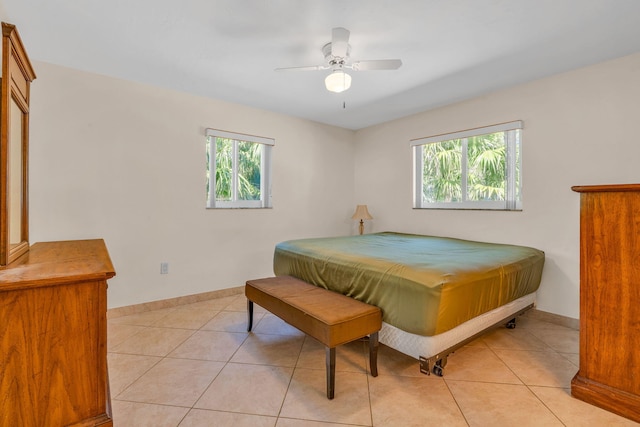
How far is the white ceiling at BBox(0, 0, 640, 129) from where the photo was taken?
176 centimetres

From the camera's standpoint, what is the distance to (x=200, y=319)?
273cm

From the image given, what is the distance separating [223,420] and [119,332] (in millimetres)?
1538

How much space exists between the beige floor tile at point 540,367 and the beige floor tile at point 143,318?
9.34 feet

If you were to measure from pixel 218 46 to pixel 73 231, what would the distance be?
200cm

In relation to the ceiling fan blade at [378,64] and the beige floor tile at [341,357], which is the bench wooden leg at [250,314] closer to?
the beige floor tile at [341,357]

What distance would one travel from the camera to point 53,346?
1.03 meters

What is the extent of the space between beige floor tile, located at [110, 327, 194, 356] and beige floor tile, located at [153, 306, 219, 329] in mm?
94

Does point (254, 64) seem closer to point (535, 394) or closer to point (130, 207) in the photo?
point (130, 207)

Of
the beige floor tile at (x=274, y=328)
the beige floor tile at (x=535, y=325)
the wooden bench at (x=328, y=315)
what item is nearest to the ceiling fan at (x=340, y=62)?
the wooden bench at (x=328, y=315)

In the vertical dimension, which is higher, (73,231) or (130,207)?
(130,207)

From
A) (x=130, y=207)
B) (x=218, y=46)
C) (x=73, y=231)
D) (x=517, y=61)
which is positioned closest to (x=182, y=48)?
(x=218, y=46)

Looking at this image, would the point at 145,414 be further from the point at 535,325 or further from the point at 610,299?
the point at 535,325

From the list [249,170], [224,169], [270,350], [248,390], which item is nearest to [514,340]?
[270,350]

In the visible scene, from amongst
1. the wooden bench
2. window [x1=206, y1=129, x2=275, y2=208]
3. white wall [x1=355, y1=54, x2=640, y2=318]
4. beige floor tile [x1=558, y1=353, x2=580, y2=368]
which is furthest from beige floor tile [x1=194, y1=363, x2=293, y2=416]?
white wall [x1=355, y1=54, x2=640, y2=318]
